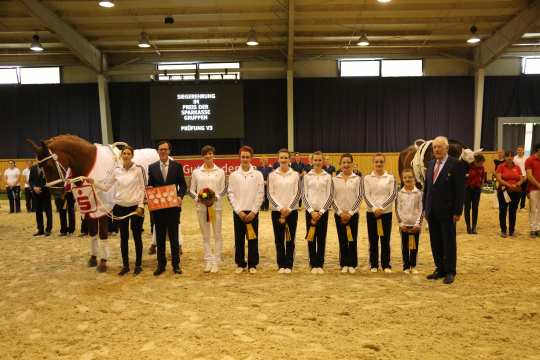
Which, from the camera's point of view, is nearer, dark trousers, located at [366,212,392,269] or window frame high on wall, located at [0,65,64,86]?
dark trousers, located at [366,212,392,269]

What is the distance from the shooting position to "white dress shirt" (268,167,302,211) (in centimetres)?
540

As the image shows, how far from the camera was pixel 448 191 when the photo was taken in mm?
5008

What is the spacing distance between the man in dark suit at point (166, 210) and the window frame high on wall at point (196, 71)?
13.1m

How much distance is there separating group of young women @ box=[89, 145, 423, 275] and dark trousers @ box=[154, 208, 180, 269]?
0.84 ft

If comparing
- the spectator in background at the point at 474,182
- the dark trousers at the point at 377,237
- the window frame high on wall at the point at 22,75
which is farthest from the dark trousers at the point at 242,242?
the window frame high on wall at the point at 22,75

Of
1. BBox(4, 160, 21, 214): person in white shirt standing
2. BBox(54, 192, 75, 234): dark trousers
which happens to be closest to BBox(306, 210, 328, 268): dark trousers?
BBox(54, 192, 75, 234): dark trousers

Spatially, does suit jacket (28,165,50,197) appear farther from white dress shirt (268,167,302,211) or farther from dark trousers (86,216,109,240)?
white dress shirt (268,167,302,211)

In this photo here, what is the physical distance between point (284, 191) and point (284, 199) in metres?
0.10

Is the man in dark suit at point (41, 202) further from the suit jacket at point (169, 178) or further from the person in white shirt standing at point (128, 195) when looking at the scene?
the suit jacket at point (169, 178)

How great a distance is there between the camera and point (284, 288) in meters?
4.95

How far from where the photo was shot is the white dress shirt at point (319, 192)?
539 cm

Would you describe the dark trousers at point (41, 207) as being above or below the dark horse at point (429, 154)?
below

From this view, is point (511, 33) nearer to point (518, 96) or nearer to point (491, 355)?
point (518, 96)

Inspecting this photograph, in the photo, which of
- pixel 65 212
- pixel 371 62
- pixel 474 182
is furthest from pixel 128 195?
pixel 371 62
